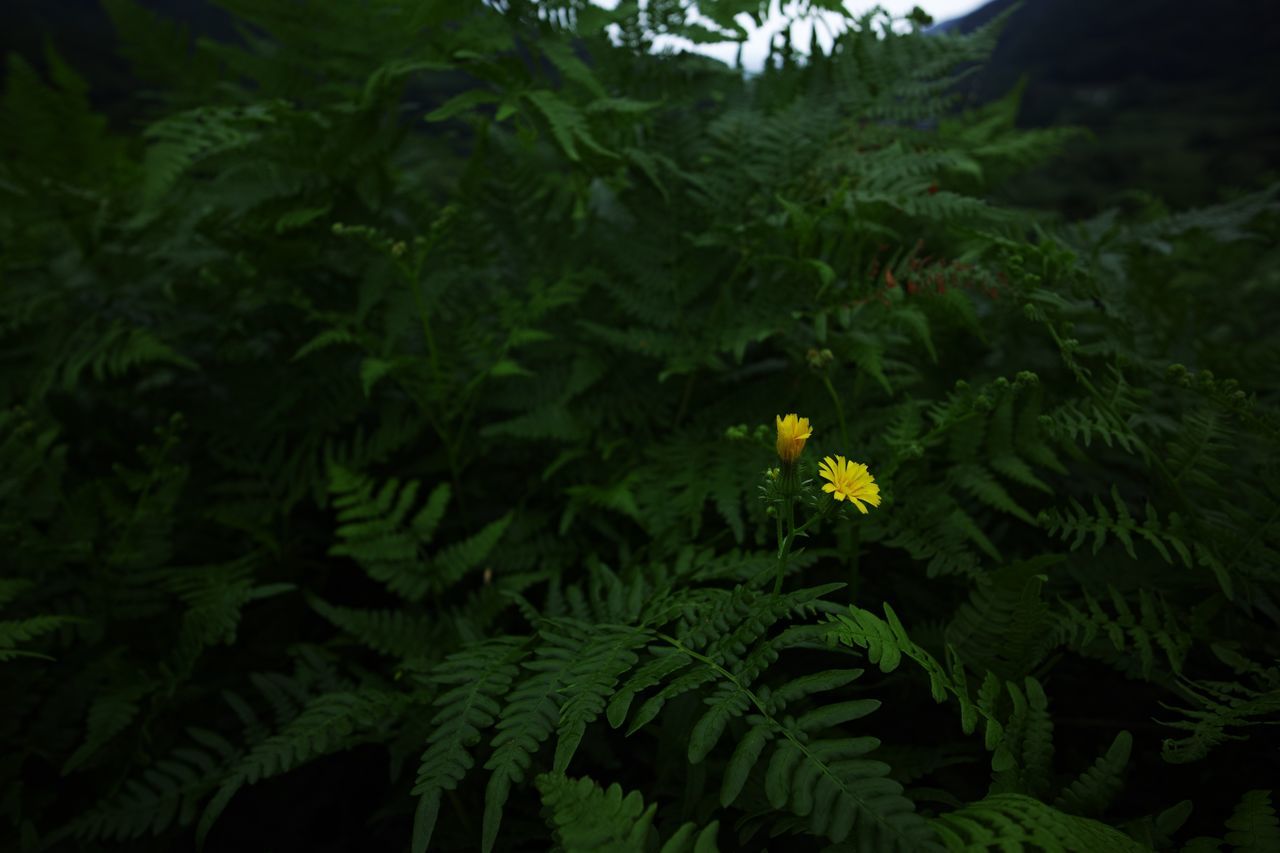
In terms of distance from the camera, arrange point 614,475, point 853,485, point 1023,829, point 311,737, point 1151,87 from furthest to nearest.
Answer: point 1151,87 < point 614,475 < point 311,737 < point 853,485 < point 1023,829

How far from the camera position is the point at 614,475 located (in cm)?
129

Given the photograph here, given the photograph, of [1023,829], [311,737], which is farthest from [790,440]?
[311,737]

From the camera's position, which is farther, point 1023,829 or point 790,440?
point 790,440

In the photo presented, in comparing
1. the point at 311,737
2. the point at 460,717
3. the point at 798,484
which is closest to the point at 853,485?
the point at 798,484

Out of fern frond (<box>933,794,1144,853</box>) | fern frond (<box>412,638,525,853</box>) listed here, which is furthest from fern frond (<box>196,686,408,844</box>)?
fern frond (<box>933,794,1144,853</box>)

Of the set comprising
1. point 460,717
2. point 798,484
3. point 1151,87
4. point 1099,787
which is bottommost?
point 1099,787

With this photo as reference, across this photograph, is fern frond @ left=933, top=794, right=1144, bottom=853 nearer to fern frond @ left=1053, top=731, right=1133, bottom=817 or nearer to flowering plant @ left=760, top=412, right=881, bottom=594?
fern frond @ left=1053, top=731, right=1133, bottom=817

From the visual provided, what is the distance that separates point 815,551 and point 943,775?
366 millimetres

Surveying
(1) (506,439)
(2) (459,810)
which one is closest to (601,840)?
(2) (459,810)

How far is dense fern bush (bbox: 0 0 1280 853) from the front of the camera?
849 mm

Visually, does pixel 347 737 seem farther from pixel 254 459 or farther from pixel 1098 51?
pixel 1098 51

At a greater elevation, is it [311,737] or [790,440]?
[790,440]

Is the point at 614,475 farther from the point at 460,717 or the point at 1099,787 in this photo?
the point at 1099,787

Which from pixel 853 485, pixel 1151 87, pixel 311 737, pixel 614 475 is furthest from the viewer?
pixel 1151 87
